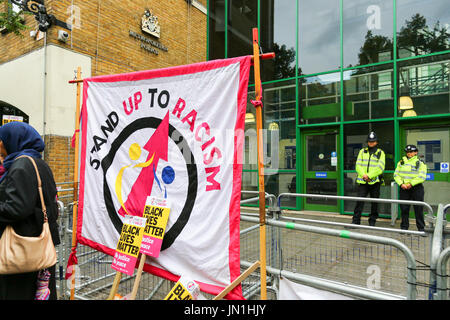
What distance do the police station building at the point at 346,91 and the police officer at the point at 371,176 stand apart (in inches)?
39.5

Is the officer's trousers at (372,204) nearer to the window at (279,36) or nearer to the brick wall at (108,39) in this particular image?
the window at (279,36)

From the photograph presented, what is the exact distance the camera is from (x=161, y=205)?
266 cm

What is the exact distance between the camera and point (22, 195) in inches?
87.1

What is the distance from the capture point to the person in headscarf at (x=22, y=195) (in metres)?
2.19

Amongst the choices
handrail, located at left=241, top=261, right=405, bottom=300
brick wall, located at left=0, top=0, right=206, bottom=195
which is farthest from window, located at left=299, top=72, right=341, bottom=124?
handrail, located at left=241, top=261, right=405, bottom=300

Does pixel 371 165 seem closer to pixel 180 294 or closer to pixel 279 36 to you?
pixel 180 294

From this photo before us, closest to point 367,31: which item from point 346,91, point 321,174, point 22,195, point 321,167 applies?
point 346,91

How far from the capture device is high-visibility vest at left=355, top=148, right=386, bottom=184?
583 centimetres

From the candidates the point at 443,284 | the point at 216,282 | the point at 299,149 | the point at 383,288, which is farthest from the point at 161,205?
the point at 299,149

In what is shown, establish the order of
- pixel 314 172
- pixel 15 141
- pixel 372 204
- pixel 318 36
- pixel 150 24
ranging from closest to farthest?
1. pixel 15 141
2. pixel 372 204
3. pixel 314 172
4. pixel 318 36
5. pixel 150 24

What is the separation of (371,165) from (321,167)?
2396mm

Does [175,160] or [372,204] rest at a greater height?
[175,160]

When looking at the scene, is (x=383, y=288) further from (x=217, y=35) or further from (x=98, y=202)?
(x=217, y=35)
